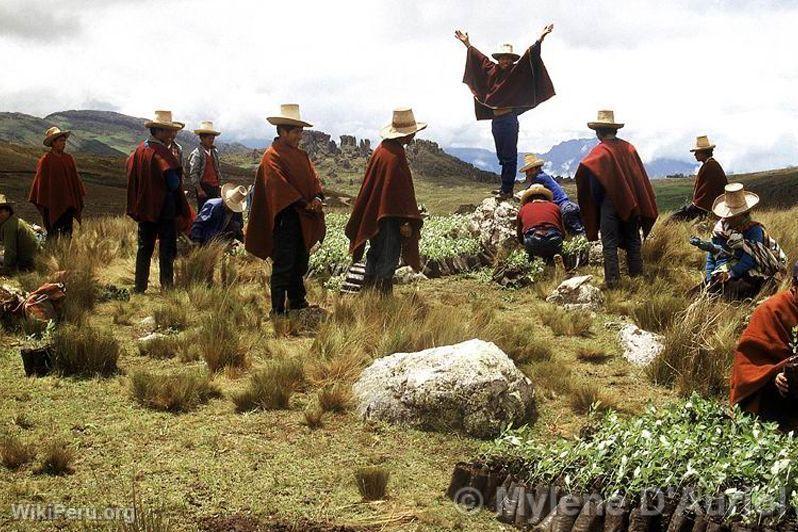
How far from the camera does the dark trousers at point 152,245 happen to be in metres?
8.98

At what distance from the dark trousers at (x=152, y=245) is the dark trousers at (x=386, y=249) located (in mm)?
2767

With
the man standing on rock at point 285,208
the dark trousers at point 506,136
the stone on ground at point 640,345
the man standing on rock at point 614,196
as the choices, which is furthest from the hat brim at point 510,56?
→ the stone on ground at point 640,345

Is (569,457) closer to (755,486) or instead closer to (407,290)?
(755,486)

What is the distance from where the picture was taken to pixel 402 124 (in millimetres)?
8023

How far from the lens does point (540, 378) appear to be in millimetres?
6047

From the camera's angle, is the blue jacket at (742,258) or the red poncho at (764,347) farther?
the blue jacket at (742,258)

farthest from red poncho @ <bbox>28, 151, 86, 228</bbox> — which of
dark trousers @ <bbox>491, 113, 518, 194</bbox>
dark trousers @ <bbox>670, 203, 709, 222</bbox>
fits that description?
dark trousers @ <bbox>670, 203, 709, 222</bbox>

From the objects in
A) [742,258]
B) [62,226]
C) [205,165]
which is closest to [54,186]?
[62,226]

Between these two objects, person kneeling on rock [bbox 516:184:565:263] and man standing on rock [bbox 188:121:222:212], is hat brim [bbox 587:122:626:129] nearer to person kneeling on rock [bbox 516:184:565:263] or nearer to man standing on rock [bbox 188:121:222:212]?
person kneeling on rock [bbox 516:184:565:263]

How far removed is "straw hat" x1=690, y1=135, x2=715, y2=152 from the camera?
12.5 metres

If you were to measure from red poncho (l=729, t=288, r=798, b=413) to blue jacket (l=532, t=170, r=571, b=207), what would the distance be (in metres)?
6.80

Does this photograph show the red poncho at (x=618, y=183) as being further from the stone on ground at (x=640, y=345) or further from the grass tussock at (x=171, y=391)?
the grass tussock at (x=171, y=391)

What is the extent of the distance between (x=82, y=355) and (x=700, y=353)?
17.7ft

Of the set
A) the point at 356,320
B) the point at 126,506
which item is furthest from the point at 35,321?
the point at 126,506
